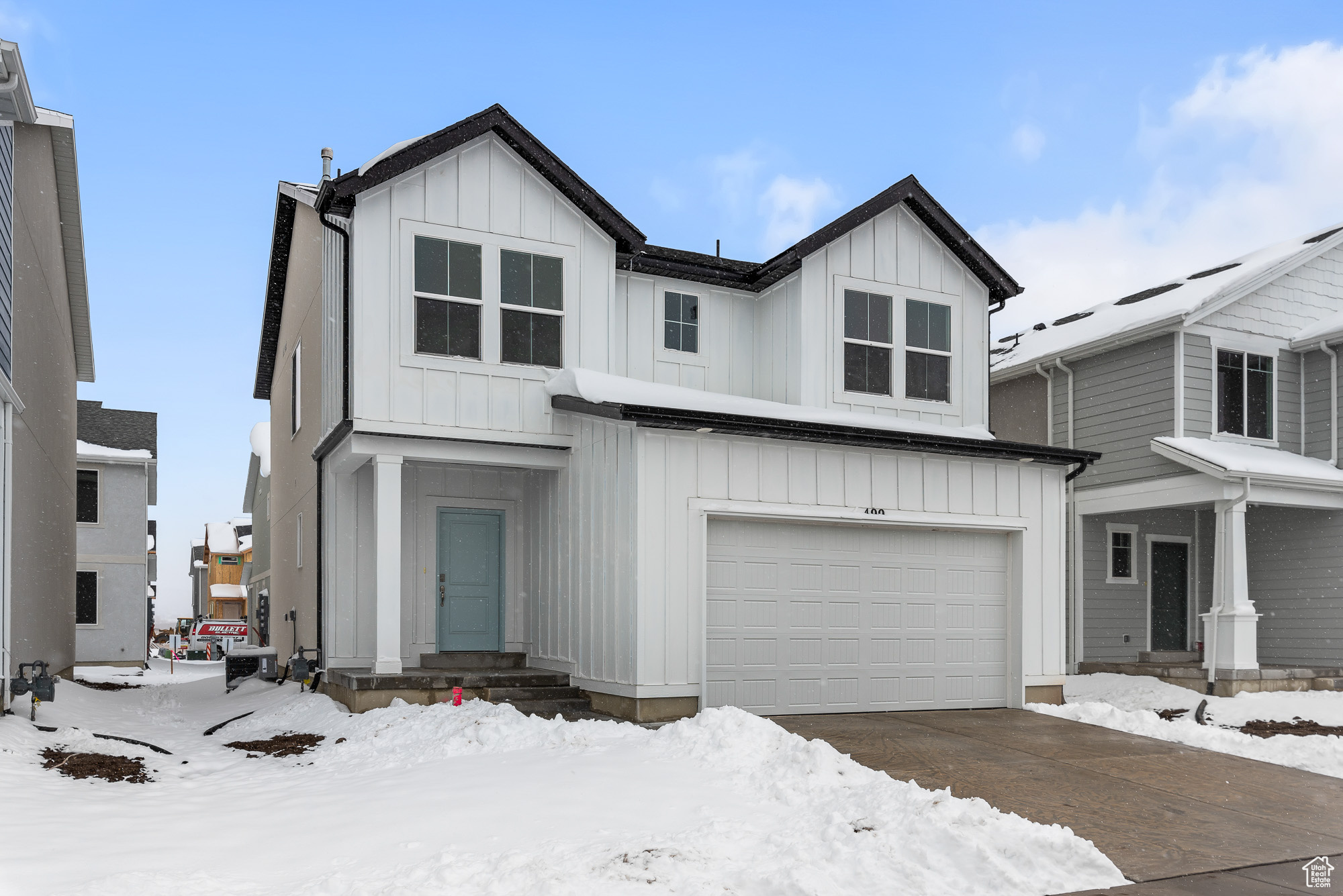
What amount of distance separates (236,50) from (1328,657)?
65.0 feet

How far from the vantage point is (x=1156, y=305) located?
734 inches

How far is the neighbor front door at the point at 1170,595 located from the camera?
1956cm

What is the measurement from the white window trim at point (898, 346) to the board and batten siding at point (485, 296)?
10.7 feet

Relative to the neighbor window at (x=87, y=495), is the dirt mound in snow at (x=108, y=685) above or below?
below

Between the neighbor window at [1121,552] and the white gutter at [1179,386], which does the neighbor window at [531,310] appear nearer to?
the white gutter at [1179,386]

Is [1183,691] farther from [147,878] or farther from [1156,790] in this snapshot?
[147,878]

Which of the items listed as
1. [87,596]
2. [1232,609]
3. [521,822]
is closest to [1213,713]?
[1232,609]

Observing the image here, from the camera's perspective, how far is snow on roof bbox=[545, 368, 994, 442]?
470 inches

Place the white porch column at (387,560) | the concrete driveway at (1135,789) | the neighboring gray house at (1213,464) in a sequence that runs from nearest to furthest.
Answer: the concrete driveway at (1135,789) < the white porch column at (387,560) < the neighboring gray house at (1213,464)

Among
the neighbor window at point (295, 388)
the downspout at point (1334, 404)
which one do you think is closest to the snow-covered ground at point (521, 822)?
the neighbor window at point (295, 388)

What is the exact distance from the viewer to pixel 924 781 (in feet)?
27.1

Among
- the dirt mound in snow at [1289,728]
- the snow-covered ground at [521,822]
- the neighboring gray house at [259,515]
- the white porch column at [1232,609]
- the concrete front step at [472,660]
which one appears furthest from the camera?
the neighboring gray house at [259,515]

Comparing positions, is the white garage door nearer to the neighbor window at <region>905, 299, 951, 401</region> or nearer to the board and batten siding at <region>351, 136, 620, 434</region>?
the neighbor window at <region>905, 299, 951, 401</region>

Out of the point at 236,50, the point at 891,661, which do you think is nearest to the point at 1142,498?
the point at 891,661
